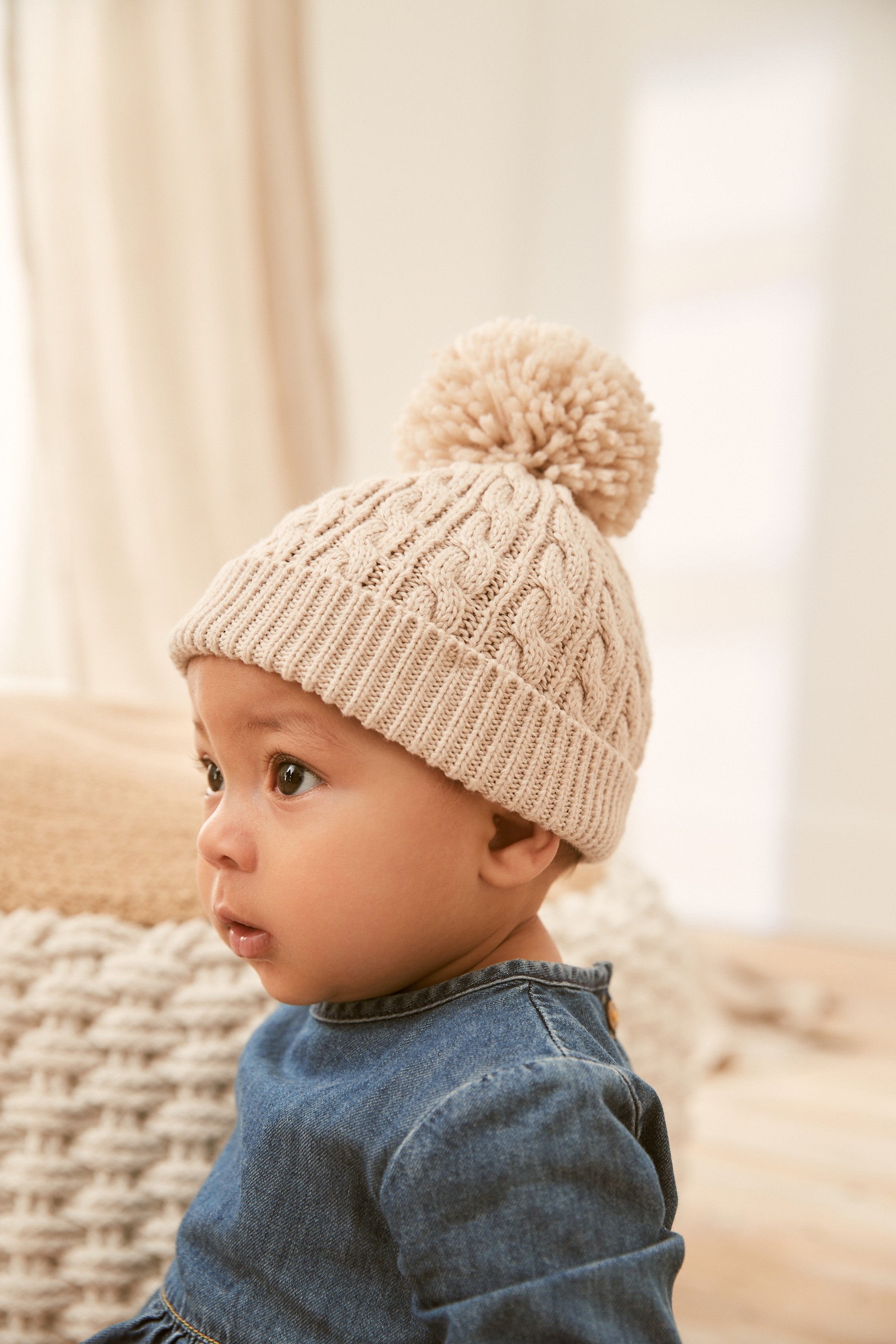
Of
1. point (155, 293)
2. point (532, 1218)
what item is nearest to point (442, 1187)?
point (532, 1218)

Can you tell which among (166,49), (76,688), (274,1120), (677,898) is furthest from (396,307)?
(274,1120)

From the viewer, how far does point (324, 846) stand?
61 centimetres

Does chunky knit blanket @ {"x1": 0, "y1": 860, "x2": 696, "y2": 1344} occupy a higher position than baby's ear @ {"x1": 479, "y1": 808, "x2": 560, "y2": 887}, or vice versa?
baby's ear @ {"x1": 479, "y1": 808, "x2": 560, "y2": 887}

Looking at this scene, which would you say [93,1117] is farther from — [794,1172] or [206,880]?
[794,1172]

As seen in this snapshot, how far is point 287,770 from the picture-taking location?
64 cm

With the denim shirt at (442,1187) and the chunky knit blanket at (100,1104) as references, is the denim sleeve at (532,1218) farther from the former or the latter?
the chunky knit blanket at (100,1104)

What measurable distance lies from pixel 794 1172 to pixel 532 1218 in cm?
130

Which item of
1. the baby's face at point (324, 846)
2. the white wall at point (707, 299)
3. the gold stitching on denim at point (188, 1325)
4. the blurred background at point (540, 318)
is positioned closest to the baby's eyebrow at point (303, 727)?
the baby's face at point (324, 846)

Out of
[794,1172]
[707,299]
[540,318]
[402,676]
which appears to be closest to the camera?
[402,676]

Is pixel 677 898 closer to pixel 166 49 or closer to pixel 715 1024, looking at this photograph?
pixel 715 1024

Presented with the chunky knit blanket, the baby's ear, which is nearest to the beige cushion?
the chunky knit blanket

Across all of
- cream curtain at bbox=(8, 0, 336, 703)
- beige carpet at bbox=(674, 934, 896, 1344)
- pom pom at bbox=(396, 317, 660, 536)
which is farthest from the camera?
cream curtain at bbox=(8, 0, 336, 703)

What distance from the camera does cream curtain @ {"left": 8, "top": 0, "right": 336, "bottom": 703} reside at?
1.87m

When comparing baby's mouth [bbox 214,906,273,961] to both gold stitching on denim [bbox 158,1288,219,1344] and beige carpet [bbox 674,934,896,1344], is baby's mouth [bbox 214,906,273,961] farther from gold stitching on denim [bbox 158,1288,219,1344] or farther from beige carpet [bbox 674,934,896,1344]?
beige carpet [bbox 674,934,896,1344]
